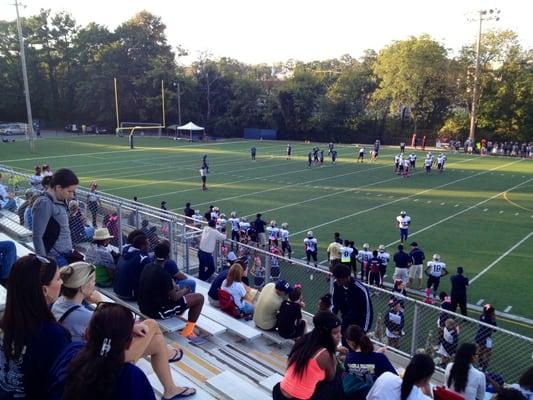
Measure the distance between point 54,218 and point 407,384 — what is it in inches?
159

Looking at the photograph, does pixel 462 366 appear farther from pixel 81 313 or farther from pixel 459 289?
pixel 459 289

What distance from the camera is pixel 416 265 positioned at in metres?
12.7

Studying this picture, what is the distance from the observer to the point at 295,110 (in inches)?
2478

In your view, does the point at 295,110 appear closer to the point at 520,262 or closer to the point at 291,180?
the point at 291,180

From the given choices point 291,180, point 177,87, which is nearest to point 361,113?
point 177,87

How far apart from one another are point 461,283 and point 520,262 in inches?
228

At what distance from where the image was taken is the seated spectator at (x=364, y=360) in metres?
4.48

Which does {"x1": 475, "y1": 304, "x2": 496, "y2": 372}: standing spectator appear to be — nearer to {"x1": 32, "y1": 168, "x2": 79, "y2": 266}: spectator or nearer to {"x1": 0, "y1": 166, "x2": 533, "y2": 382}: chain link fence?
{"x1": 0, "y1": 166, "x2": 533, "y2": 382}: chain link fence

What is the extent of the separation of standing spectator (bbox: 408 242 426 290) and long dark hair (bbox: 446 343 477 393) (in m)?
7.96

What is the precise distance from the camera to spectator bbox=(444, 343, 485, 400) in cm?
481

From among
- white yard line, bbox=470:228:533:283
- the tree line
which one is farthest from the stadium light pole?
white yard line, bbox=470:228:533:283

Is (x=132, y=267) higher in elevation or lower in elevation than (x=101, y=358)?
lower

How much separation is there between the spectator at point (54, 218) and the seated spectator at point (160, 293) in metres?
0.94

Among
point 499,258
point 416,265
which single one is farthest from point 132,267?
point 499,258
